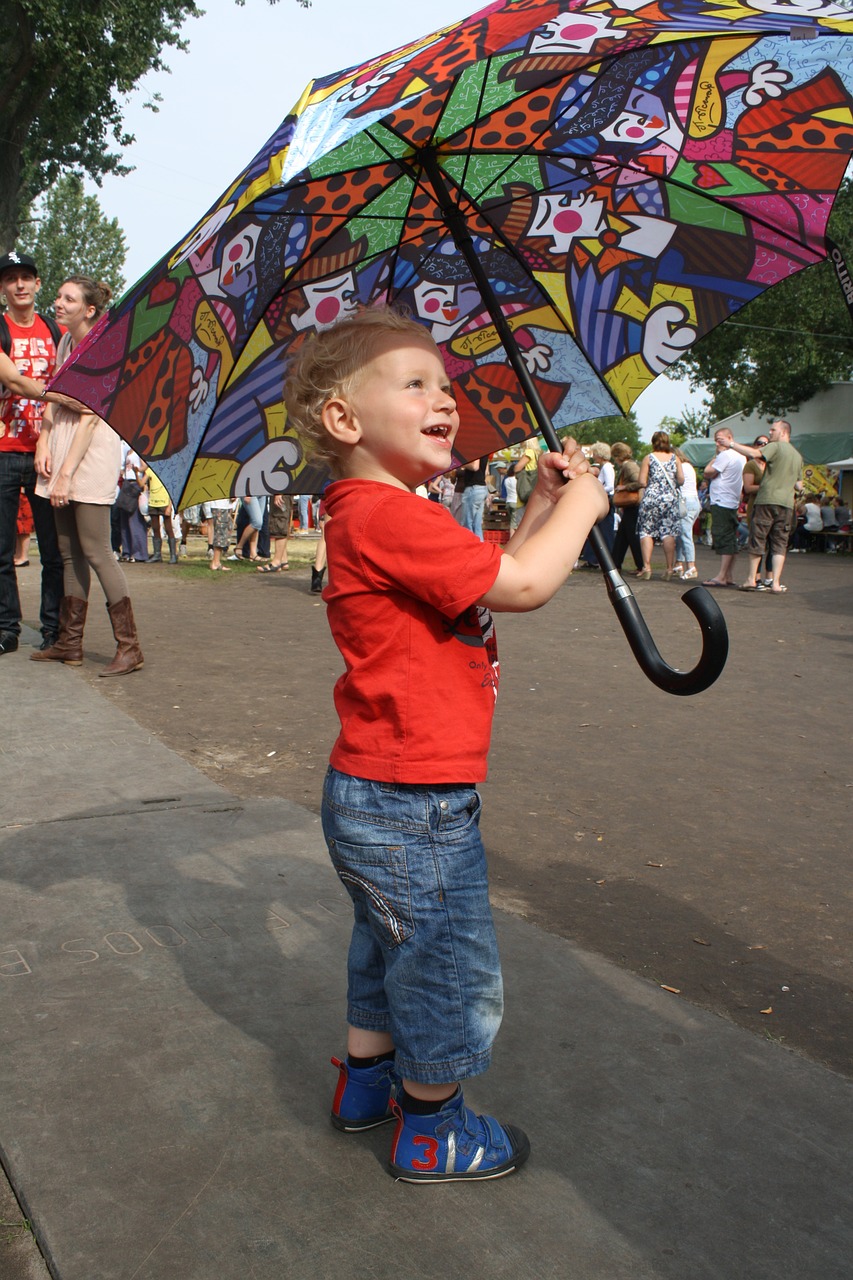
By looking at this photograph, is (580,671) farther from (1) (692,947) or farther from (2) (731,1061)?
(2) (731,1061)

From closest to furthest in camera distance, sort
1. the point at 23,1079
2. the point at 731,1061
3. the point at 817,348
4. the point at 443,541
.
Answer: the point at 443,541, the point at 23,1079, the point at 731,1061, the point at 817,348

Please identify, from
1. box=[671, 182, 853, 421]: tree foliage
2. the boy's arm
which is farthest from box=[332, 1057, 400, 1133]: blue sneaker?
box=[671, 182, 853, 421]: tree foliage

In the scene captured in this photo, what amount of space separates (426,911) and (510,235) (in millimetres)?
1967

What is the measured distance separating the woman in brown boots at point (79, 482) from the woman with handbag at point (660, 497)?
8303 mm

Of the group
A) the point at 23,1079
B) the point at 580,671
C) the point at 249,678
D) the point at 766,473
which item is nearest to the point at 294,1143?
the point at 23,1079

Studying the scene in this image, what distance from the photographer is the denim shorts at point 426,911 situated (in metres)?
2.10

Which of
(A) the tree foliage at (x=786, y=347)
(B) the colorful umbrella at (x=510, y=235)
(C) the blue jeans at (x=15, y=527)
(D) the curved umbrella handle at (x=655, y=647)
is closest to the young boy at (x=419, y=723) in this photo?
(D) the curved umbrella handle at (x=655, y=647)

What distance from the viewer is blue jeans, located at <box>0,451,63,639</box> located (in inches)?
269

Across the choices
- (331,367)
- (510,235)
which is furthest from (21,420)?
(331,367)

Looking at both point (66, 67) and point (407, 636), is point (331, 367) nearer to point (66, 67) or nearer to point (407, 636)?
point (407, 636)

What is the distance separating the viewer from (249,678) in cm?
724

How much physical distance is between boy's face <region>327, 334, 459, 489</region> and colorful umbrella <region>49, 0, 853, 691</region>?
0.42 metres

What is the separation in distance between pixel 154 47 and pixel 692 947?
30513 mm

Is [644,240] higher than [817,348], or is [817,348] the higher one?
[817,348]
